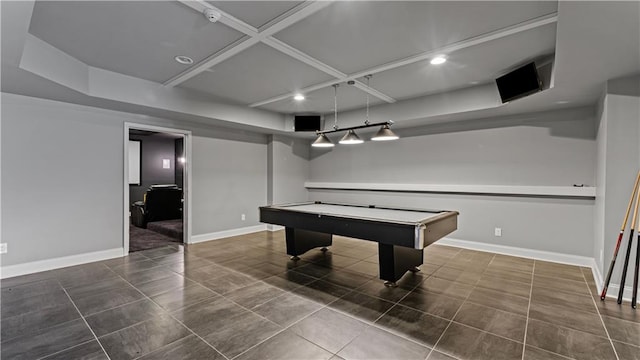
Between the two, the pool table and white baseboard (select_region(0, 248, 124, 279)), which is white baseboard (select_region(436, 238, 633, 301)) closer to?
the pool table

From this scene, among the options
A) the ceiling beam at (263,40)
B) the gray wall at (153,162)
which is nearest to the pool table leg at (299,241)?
the ceiling beam at (263,40)

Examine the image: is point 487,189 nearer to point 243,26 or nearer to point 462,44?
point 462,44

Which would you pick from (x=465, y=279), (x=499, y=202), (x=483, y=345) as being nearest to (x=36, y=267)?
(x=483, y=345)

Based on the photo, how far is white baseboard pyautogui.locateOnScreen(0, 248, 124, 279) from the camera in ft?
11.6

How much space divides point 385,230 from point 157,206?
21.0ft

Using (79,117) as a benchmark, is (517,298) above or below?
below

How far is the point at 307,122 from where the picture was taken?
6.11m

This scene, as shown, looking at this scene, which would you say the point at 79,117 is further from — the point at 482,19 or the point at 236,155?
the point at 482,19

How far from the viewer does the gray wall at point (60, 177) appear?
141 inches

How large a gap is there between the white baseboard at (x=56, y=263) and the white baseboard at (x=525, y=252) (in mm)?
5588

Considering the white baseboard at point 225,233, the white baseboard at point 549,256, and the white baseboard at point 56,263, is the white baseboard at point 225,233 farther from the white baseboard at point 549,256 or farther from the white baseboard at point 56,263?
the white baseboard at point 549,256

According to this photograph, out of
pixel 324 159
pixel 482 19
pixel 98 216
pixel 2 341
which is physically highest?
pixel 482 19

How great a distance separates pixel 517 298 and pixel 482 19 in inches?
108

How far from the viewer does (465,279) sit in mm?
3477
